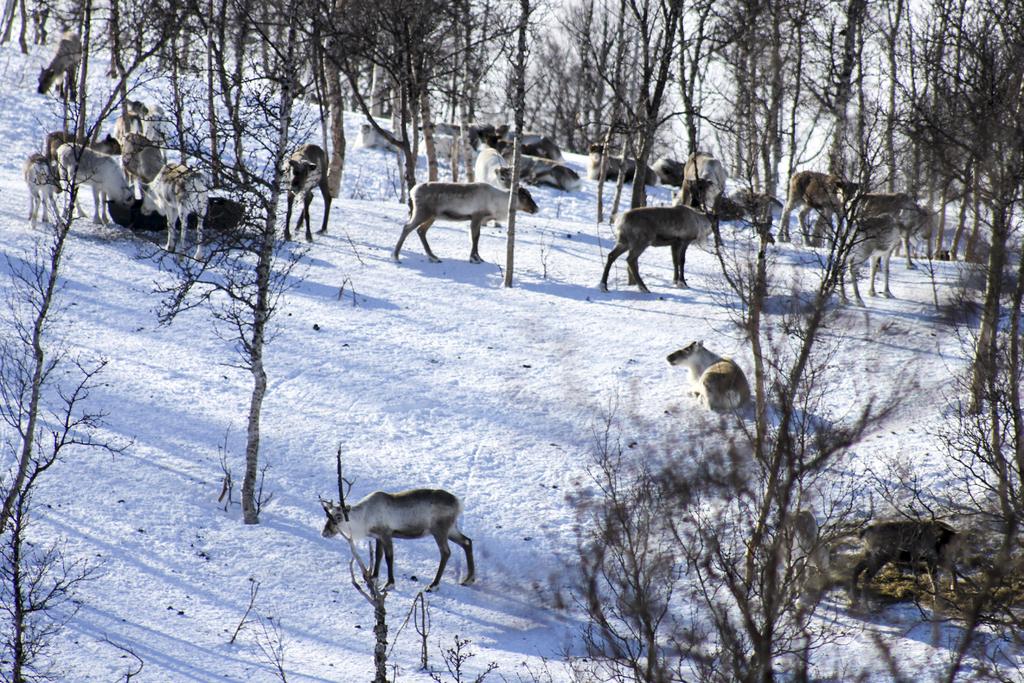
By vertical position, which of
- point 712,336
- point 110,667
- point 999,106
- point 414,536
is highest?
point 999,106

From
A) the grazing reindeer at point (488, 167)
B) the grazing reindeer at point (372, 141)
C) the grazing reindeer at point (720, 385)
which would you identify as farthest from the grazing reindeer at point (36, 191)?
the grazing reindeer at point (372, 141)

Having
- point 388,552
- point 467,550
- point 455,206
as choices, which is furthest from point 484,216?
Result: point 388,552

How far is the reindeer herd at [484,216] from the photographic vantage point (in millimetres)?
9656

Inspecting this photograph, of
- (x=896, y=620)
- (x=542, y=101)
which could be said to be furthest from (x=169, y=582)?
(x=542, y=101)

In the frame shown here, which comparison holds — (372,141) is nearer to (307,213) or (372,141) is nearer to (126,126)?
(126,126)

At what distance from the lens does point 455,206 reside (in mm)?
17375

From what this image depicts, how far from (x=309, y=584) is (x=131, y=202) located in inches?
397

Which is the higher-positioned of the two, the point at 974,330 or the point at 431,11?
the point at 431,11

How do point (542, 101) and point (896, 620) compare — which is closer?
point (896, 620)

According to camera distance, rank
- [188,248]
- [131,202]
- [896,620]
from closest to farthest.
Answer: [896,620] < [188,248] < [131,202]

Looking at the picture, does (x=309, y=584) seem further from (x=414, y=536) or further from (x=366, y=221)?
(x=366, y=221)

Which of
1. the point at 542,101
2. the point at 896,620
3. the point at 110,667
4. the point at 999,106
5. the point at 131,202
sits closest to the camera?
the point at 110,667

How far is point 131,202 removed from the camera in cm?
1789

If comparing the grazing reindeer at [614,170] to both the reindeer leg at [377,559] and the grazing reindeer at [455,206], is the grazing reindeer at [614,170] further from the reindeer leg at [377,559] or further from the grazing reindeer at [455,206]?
the reindeer leg at [377,559]
